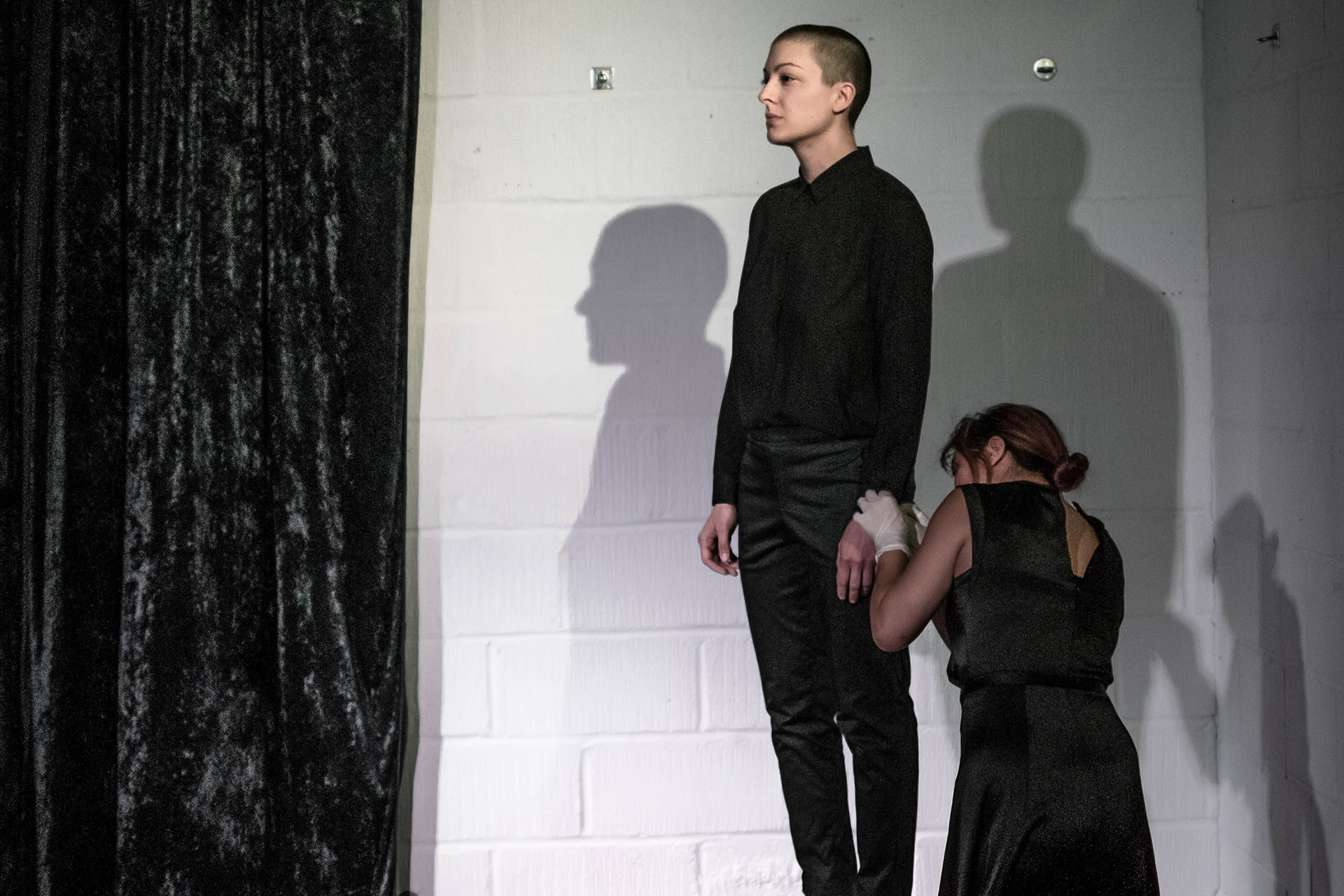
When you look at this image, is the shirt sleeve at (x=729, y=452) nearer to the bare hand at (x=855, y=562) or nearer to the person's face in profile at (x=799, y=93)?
the bare hand at (x=855, y=562)


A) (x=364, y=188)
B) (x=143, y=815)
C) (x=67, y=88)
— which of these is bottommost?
(x=143, y=815)

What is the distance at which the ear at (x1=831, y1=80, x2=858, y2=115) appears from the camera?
177cm

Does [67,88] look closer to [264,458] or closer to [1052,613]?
[264,458]

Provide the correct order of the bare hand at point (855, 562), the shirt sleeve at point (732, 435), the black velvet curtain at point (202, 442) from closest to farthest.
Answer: the bare hand at point (855, 562) < the shirt sleeve at point (732, 435) < the black velvet curtain at point (202, 442)

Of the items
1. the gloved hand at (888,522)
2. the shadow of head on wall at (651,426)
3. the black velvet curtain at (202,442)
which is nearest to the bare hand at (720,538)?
the gloved hand at (888,522)

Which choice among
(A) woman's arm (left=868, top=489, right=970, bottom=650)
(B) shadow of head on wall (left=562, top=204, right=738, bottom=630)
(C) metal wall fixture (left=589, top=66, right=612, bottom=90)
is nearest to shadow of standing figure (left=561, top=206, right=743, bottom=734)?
(B) shadow of head on wall (left=562, top=204, right=738, bottom=630)

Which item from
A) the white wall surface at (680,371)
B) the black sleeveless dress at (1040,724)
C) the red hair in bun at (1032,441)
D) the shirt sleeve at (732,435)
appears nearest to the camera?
the black sleeveless dress at (1040,724)

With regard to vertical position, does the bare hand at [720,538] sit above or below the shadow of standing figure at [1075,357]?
below

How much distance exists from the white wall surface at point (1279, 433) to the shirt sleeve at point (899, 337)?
26.8 inches

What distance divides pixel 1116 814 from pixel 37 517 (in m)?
1.83

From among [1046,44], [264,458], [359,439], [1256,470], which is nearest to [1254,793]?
[1256,470]

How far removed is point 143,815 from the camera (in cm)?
209

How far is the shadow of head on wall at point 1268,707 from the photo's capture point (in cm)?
198

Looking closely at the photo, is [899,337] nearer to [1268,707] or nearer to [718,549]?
[718,549]
